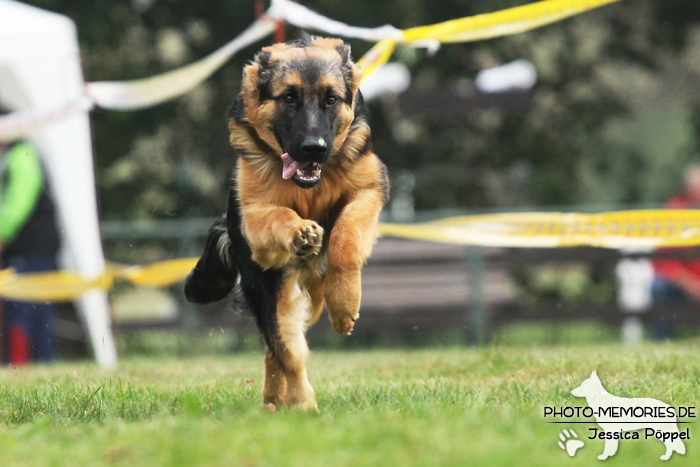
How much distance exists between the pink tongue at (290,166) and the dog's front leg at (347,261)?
0.28 m

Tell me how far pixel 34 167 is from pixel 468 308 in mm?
5648

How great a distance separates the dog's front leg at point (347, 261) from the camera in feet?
12.0

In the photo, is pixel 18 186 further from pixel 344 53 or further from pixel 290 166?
pixel 290 166

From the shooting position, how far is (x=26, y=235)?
379 inches

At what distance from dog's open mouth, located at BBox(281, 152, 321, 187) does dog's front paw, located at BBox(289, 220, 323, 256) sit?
0.96 ft

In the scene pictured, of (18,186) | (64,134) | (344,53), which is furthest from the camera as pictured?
(18,186)

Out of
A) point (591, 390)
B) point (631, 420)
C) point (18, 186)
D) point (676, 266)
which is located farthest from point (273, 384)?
point (676, 266)

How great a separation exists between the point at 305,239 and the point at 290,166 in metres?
0.46

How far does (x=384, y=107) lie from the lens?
508 inches

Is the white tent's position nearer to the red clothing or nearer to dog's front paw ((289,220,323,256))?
dog's front paw ((289,220,323,256))

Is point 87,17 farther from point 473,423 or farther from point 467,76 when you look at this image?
point 473,423

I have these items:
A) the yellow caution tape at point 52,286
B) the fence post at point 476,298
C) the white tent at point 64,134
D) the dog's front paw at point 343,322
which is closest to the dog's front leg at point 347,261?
the dog's front paw at point 343,322

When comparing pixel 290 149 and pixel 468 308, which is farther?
pixel 468 308

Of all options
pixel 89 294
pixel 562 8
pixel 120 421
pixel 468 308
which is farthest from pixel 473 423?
pixel 468 308
